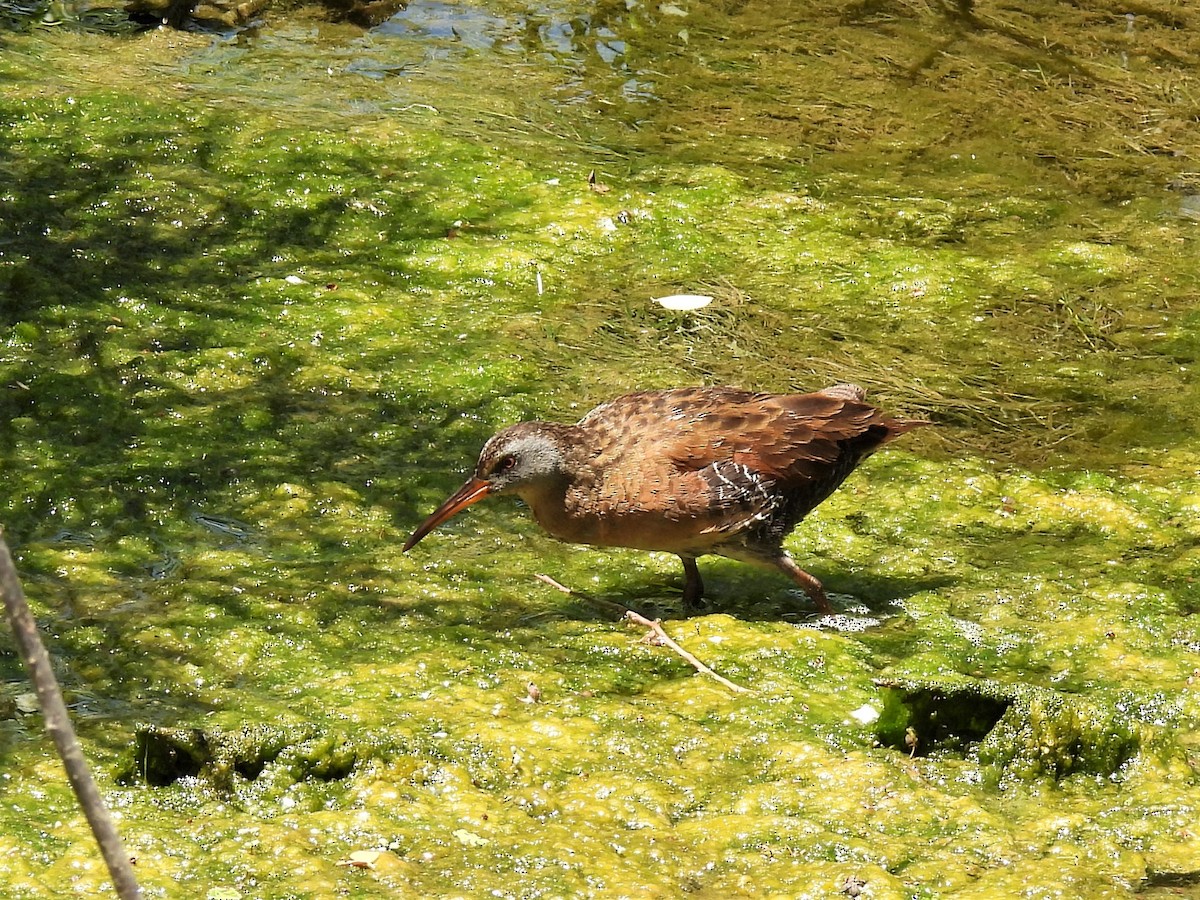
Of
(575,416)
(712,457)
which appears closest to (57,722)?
(712,457)

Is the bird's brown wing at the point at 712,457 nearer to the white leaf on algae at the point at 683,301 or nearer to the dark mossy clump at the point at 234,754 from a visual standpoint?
the dark mossy clump at the point at 234,754

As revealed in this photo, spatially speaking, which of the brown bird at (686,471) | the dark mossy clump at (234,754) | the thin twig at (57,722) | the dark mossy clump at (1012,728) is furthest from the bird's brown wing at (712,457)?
the thin twig at (57,722)

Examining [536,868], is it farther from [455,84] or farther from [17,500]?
[455,84]

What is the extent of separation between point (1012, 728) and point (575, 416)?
7.93 ft

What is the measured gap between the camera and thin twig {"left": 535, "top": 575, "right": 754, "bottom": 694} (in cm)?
424

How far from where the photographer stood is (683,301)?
6590 millimetres

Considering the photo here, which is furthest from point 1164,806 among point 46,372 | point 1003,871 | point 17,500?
point 46,372

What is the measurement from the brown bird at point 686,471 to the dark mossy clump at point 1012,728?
68 cm

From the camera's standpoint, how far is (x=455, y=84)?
28.1 ft

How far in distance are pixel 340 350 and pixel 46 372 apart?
45.7 inches

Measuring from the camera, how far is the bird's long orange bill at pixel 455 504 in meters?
4.65

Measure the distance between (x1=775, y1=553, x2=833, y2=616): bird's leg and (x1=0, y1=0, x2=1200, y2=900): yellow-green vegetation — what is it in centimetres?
9

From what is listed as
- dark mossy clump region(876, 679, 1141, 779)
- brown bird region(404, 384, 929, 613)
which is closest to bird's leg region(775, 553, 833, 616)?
brown bird region(404, 384, 929, 613)

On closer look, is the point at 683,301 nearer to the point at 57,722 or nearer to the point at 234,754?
the point at 234,754
